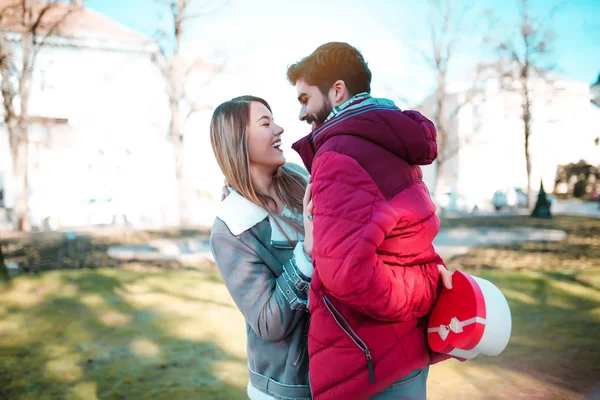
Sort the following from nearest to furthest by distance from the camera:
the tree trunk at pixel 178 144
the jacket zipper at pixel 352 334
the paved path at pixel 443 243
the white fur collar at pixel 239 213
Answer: the jacket zipper at pixel 352 334 → the white fur collar at pixel 239 213 → the paved path at pixel 443 243 → the tree trunk at pixel 178 144

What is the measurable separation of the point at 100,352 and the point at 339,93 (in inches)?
169

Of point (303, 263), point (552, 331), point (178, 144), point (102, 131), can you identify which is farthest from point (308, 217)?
point (102, 131)

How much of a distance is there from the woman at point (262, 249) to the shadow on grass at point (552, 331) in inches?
112

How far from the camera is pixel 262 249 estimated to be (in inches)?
74.0

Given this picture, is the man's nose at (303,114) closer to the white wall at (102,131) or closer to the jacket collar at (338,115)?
the jacket collar at (338,115)

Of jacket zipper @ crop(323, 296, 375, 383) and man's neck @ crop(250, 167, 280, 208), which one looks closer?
jacket zipper @ crop(323, 296, 375, 383)

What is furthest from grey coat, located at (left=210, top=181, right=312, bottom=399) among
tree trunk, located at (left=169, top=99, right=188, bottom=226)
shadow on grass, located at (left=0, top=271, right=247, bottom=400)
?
tree trunk, located at (left=169, top=99, right=188, bottom=226)

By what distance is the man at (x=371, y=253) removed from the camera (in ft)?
4.59

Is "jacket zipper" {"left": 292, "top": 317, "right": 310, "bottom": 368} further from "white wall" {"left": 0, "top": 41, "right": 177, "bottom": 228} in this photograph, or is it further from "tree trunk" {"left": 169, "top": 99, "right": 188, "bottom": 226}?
"white wall" {"left": 0, "top": 41, "right": 177, "bottom": 228}

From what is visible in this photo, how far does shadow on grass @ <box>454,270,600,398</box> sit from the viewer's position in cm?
436

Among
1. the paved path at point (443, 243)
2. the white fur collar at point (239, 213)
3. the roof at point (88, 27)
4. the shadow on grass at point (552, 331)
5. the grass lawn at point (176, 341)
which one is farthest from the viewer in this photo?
the roof at point (88, 27)

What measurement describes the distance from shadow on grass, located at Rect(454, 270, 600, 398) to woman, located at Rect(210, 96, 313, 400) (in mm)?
2848

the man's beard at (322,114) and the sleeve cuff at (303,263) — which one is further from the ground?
the man's beard at (322,114)

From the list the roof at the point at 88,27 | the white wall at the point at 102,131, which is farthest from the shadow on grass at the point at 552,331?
the white wall at the point at 102,131
